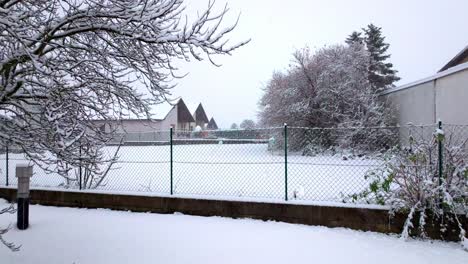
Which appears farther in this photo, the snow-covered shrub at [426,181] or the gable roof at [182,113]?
the gable roof at [182,113]

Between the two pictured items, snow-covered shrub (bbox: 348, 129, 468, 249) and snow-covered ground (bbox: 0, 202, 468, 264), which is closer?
snow-covered ground (bbox: 0, 202, 468, 264)

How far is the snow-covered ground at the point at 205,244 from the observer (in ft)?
16.7

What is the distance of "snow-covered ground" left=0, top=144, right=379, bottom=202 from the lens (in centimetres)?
896

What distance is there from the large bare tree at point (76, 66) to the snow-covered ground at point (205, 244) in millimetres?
1882

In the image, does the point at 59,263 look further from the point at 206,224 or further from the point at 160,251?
the point at 206,224

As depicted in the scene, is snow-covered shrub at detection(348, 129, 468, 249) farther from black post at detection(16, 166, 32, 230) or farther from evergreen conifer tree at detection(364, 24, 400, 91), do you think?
evergreen conifer tree at detection(364, 24, 400, 91)

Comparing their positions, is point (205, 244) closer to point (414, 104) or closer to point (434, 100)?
point (434, 100)

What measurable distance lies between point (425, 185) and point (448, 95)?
8.14 m

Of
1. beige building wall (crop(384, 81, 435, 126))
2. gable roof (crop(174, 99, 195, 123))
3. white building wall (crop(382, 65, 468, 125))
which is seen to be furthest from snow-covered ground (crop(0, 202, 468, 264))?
gable roof (crop(174, 99, 195, 123))

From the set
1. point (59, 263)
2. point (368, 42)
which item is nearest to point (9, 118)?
point (59, 263)

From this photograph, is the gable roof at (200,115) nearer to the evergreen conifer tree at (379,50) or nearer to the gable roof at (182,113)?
the gable roof at (182,113)

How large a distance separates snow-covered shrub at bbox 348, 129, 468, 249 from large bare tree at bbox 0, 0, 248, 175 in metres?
3.64

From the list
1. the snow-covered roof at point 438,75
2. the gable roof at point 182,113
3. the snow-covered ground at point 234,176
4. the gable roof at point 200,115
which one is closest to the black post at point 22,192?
the snow-covered ground at point 234,176

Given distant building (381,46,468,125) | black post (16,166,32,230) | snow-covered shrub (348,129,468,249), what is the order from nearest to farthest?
snow-covered shrub (348,129,468,249) → black post (16,166,32,230) → distant building (381,46,468,125)
